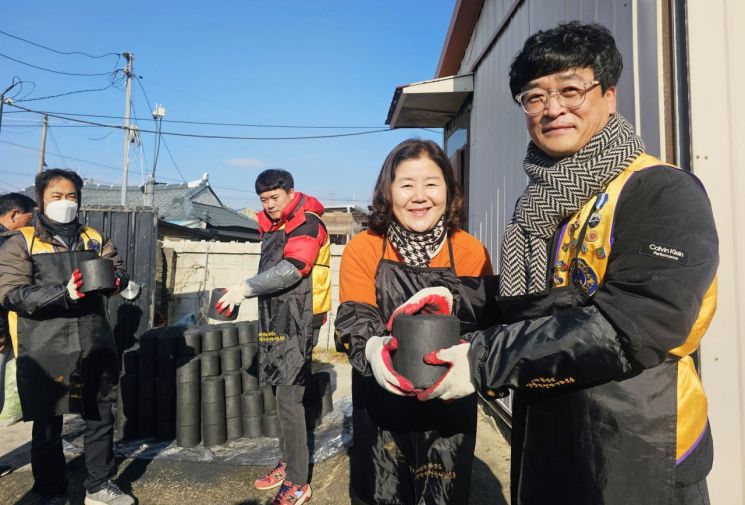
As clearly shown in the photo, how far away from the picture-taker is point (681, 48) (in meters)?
1.85

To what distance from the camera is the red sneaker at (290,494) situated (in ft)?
9.80

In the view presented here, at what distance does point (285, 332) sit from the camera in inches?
126

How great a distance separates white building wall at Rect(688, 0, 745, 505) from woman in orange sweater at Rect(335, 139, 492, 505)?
0.95 m

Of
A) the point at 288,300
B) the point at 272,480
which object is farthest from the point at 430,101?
the point at 272,480

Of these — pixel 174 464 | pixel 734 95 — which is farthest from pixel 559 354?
pixel 174 464

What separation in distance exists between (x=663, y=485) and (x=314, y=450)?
135 inches

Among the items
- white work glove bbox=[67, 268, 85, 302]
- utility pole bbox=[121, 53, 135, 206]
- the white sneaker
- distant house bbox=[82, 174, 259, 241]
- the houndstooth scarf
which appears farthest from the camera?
distant house bbox=[82, 174, 259, 241]

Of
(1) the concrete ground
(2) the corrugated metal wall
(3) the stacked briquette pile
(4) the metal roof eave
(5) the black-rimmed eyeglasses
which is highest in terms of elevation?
(4) the metal roof eave

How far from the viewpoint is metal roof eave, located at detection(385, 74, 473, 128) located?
583 cm

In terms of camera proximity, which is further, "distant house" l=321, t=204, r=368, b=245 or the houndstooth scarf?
"distant house" l=321, t=204, r=368, b=245

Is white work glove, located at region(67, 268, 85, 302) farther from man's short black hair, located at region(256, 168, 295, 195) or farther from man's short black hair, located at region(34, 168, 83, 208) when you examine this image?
man's short black hair, located at region(256, 168, 295, 195)

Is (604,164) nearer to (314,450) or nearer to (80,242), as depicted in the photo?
(80,242)

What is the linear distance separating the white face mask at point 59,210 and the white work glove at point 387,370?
264 centimetres

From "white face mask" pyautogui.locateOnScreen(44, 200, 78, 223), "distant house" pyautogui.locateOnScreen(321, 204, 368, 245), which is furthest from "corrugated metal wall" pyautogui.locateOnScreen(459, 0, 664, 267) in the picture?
"distant house" pyautogui.locateOnScreen(321, 204, 368, 245)
